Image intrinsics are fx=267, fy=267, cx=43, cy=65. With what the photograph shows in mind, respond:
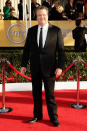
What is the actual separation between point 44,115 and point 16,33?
619 cm

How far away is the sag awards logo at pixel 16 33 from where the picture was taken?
10734 mm

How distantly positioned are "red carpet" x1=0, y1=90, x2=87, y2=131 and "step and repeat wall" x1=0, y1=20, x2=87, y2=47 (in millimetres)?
4355

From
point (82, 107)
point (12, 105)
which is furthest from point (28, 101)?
point (82, 107)

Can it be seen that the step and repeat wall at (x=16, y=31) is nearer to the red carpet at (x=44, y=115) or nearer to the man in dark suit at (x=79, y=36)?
the man in dark suit at (x=79, y=36)

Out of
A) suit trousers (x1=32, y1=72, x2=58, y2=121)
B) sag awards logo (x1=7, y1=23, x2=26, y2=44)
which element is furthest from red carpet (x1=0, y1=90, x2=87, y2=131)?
sag awards logo (x1=7, y1=23, x2=26, y2=44)

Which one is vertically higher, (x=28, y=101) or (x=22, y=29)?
(x=22, y=29)

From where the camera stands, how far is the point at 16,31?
424 inches

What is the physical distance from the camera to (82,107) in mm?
5703

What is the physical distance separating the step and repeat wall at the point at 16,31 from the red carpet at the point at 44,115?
14.3 ft

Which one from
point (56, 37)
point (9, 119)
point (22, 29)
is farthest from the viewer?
point (22, 29)

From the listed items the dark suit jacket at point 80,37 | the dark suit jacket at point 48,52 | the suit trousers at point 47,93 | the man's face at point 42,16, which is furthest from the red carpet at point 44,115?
the dark suit jacket at point 80,37

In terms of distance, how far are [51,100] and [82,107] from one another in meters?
1.48

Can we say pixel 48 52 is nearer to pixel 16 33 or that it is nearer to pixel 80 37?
pixel 80 37

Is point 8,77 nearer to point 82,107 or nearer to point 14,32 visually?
point 82,107
